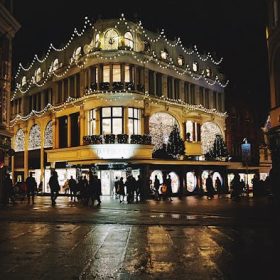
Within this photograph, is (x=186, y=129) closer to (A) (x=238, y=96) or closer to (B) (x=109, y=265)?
(A) (x=238, y=96)

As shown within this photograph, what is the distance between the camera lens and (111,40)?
113 ft

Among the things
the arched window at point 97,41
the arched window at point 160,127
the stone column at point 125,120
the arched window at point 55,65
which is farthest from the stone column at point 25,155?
the arched window at point 160,127

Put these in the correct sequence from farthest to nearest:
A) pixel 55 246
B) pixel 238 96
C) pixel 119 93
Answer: pixel 238 96
pixel 119 93
pixel 55 246

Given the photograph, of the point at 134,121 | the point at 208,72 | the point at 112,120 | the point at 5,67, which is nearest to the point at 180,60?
the point at 208,72

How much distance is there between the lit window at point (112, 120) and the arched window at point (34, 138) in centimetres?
1161

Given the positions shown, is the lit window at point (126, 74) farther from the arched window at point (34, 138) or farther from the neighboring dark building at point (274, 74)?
the neighboring dark building at point (274, 74)

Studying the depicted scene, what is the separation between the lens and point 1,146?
26.0 metres

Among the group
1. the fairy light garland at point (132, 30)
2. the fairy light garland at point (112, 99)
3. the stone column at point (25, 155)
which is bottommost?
the stone column at point (25, 155)

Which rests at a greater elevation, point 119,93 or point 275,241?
point 119,93

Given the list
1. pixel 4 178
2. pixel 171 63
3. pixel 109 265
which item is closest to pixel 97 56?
pixel 171 63

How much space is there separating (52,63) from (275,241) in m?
34.9

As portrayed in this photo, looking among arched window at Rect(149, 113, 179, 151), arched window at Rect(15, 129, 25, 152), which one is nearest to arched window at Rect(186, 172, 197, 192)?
arched window at Rect(149, 113, 179, 151)

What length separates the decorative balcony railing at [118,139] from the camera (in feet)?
108

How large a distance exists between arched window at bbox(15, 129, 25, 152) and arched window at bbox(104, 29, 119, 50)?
16.7 m
